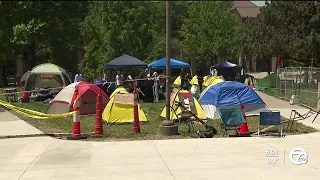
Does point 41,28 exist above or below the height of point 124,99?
above

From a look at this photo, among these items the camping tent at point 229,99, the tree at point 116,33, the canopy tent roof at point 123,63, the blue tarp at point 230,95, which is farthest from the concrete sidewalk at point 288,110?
the tree at point 116,33

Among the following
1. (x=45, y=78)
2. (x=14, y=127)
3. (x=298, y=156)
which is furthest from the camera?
(x=45, y=78)

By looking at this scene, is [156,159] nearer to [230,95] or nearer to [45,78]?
[230,95]

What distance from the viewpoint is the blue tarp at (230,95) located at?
15820 mm

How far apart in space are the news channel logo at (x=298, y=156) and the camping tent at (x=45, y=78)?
18.9 metres

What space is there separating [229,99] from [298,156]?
6.85 meters

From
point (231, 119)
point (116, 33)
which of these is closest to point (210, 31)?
point (116, 33)

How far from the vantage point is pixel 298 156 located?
909cm

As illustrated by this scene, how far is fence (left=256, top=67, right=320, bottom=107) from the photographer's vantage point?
20.8 metres

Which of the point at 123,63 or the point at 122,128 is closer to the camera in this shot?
the point at 122,128

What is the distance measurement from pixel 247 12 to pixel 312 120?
75.0 m

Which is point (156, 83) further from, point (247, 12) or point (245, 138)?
point (247, 12)

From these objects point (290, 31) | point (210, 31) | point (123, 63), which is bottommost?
point (123, 63)

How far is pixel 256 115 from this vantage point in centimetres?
1625
